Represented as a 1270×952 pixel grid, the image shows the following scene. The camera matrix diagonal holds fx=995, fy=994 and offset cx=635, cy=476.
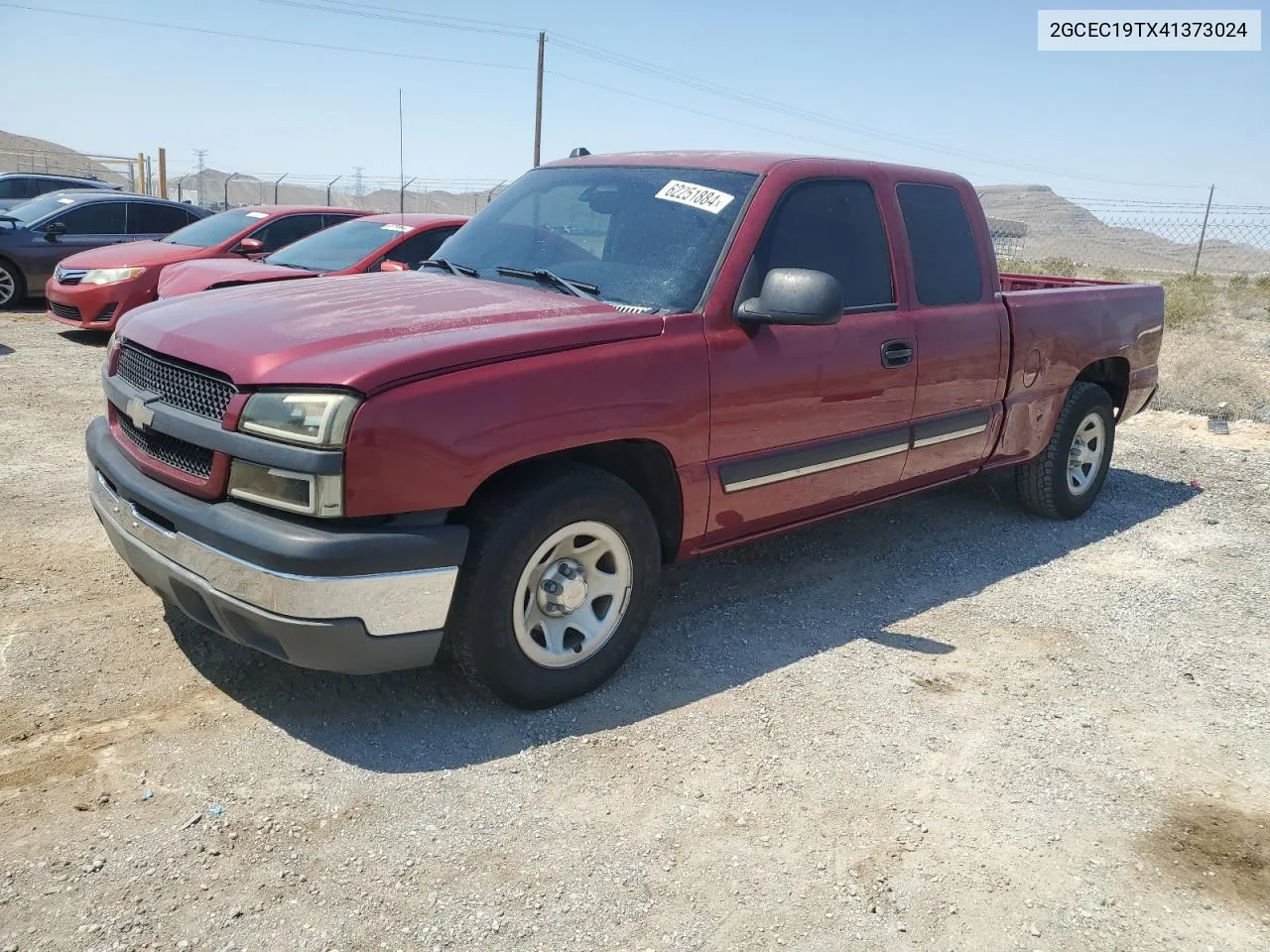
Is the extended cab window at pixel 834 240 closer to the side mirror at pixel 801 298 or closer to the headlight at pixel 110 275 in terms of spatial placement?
the side mirror at pixel 801 298

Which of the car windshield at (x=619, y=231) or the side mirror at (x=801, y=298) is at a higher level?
the car windshield at (x=619, y=231)

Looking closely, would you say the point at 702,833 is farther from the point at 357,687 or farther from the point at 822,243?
the point at 822,243

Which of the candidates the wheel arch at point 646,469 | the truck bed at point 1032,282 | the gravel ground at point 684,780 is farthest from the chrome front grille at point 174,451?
the truck bed at point 1032,282

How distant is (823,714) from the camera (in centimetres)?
354

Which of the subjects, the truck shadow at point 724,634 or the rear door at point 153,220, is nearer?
the truck shadow at point 724,634

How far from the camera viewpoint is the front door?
3.71 m

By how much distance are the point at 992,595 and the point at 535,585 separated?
2.53 m

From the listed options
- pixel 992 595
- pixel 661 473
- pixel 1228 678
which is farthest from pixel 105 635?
pixel 1228 678

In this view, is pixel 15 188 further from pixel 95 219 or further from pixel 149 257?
pixel 149 257

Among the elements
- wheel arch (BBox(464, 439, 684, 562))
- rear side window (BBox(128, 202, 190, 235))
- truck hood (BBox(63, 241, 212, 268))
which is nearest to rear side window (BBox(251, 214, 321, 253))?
truck hood (BBox(63, 241, 212, 268))

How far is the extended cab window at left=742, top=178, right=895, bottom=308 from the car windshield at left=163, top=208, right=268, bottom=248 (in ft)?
26.3

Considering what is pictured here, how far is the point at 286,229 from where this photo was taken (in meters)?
10.5

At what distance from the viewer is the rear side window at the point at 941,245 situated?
4547 millimetres

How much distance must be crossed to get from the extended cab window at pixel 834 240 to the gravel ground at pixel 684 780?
143cm
